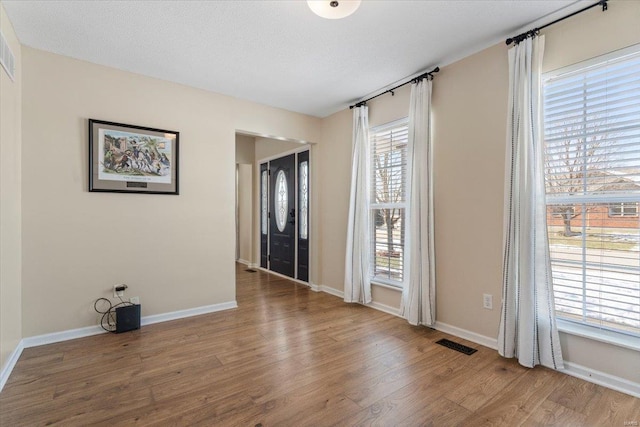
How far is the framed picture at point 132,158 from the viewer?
303 cm

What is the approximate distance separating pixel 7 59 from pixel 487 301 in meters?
4.31

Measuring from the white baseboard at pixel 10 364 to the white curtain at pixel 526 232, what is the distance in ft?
12.0

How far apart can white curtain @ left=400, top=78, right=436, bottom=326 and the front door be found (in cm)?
260

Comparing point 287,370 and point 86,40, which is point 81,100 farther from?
point 287,370

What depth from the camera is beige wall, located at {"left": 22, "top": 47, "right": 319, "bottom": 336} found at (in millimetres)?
2771

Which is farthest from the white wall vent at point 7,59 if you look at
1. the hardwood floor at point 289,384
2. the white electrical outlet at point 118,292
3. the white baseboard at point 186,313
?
the white baseboard at point 186,313

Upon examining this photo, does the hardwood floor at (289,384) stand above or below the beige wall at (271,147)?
below

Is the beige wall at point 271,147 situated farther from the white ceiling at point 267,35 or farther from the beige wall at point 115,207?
the white ceiling at point 267,35

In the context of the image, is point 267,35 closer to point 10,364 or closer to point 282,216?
point 10,364

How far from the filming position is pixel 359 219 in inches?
156

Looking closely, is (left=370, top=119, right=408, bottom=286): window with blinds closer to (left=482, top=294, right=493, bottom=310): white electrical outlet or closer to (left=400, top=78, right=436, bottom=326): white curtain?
(left=400, top=78, right=436, bottom=326): white curtain

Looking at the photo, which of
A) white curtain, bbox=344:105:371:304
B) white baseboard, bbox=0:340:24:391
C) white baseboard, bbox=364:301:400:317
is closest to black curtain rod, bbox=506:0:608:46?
white curtain, bbox=344:105:371:304

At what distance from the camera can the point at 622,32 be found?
2.04 m

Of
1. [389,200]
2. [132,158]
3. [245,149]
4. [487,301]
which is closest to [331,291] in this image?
[389,200]
